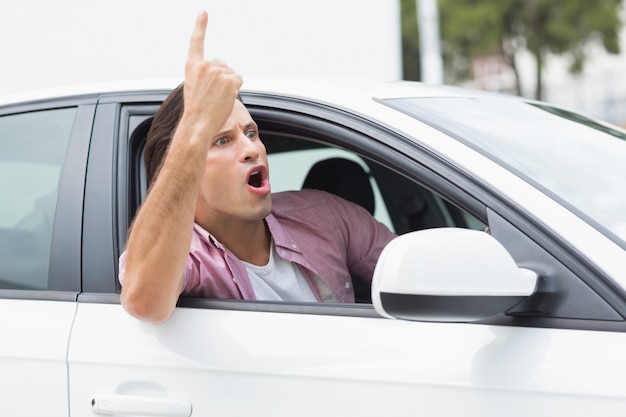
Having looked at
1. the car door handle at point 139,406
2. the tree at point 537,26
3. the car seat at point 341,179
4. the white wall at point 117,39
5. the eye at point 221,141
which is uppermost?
the tree at point 537,26

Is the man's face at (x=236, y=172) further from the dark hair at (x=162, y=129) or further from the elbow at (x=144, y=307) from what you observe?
the elbow at (x=144, y=307)

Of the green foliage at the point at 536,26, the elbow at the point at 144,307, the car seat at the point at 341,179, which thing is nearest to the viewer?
the elbow at the point at 144,307

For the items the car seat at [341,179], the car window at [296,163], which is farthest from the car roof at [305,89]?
the car window at [296,163]

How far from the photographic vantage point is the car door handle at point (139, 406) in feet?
6.13

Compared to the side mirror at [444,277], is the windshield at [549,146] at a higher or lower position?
higher

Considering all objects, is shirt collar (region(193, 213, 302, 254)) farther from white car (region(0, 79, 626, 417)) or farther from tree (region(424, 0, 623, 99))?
tree (region(424, 0, 623, 99))

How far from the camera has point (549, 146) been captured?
206 centimetres

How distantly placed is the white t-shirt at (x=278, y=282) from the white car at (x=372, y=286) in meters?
0.28

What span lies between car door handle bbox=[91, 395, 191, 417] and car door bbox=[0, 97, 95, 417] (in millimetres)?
96

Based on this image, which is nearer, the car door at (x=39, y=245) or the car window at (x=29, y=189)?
the car door at (x=39, y=245)

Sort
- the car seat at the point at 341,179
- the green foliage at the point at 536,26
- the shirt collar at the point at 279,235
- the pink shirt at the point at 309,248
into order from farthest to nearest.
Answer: the green foliage at the point at 536,26 → the car seat at the point at 341,179 → the shirt collar at the point at 279,235 → the pink shirt at the point at 309,248

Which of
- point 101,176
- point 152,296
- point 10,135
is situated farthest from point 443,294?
point 10,135

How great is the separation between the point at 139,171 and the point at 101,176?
162mm

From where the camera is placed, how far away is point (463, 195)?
178cm
